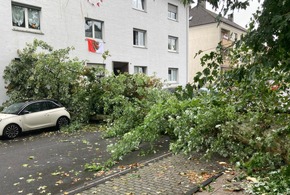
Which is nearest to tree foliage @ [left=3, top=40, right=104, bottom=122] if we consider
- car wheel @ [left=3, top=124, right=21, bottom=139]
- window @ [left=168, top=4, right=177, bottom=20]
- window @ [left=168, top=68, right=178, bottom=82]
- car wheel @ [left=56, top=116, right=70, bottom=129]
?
car wheel @ [left=56, top=116, right=70, bottom=129]

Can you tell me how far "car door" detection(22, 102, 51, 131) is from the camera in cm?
1084

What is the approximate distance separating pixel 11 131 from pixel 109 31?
10.8 metres

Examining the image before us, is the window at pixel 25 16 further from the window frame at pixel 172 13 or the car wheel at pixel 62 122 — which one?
the window frame at pixel 172 13

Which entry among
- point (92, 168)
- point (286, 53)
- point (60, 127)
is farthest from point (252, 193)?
point (60, 127)

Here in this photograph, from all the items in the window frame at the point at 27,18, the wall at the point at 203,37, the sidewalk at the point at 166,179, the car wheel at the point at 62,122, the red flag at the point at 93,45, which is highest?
the wall at the point at 203,37

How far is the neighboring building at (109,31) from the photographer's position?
47.4 feet

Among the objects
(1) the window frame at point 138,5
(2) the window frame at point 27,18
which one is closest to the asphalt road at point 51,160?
(2) the window frame at point 27,18

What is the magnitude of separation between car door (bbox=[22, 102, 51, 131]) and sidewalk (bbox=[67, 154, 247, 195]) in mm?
6559

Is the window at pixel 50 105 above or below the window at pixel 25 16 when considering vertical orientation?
below

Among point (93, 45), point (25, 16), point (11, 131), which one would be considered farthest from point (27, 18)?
point (11, 131)

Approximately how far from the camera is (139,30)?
21.6 metres

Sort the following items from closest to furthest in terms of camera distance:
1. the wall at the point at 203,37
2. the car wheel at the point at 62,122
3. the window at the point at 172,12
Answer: the car wheel at the point at 62,122
the window at the point at 172,12
the wall at the point at 203,37

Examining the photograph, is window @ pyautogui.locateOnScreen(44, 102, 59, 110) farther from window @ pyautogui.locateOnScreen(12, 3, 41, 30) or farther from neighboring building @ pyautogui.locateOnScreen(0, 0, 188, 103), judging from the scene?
window @ pyautogui.locateOnScreen(12, 3, 41, 30)

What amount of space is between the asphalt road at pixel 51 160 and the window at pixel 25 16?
711 centimetres
